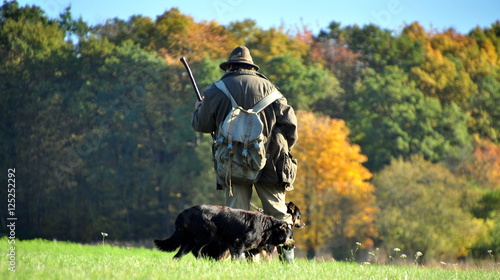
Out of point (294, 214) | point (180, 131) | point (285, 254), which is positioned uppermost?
point (180, 131)

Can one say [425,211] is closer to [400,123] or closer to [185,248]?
[400,123]

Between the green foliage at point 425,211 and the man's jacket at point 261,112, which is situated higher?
the man's jacket at point 261,112

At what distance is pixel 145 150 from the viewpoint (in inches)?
1719

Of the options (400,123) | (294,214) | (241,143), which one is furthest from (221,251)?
(400,123)

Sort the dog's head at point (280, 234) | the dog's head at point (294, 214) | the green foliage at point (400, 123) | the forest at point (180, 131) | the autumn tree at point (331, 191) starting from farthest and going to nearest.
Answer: the green foliage at point (400, 123)
the forest at point (180, 131)
the autumn tree at point (331, 191)
the dog's head at point (294, 214)
the dog's head at point (280, 234)

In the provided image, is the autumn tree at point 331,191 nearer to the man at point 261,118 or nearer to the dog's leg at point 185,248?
the man at point 261,118

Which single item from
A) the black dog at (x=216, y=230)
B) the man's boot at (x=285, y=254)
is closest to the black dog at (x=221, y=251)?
the black dog at (x=216, y=230)

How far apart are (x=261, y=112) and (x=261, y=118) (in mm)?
60

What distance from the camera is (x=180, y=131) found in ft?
136

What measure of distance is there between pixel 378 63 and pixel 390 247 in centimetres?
1702

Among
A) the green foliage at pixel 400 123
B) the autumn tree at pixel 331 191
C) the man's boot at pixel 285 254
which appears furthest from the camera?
the green foliage at pixel 400 123

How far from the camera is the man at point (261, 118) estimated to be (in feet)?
22.5

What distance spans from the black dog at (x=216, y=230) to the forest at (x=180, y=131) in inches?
1162

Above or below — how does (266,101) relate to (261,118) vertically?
above
